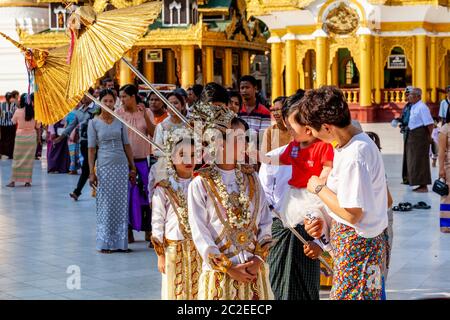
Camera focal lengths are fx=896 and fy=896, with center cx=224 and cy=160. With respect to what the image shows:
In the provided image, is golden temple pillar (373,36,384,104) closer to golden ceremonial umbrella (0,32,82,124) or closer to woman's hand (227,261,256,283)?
golden ceremonial umbrella (0,32,82,124)

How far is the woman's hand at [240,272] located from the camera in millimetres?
4764

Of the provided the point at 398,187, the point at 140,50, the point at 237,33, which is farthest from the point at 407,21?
the point at 398,187

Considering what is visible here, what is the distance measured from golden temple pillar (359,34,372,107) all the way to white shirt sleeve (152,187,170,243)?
24152 millimetres

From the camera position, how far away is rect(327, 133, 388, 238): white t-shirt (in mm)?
4473

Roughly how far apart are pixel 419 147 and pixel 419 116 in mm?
492

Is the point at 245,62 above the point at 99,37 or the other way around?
above

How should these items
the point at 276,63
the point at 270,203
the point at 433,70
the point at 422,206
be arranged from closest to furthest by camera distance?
the point at 270,203, the point at 422,206, the point at 433,70, the point at 276,63

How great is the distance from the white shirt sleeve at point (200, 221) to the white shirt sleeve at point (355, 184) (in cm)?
77

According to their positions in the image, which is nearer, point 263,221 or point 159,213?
point 263,221

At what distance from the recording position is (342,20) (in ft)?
97.6

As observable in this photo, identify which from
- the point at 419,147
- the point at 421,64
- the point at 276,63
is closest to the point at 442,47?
the point at 421,64

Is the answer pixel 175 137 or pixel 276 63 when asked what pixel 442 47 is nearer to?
pixel 276 63

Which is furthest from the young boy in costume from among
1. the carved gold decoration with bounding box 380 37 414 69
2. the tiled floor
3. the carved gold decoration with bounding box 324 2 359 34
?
the carved gold decoration with bounding box 380 37 414 69

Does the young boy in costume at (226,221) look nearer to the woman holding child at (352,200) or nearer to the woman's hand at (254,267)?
the woman's hand at (254,267)
